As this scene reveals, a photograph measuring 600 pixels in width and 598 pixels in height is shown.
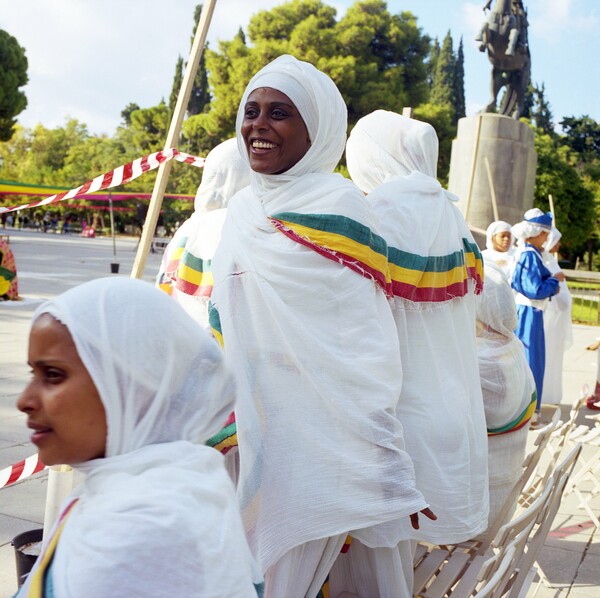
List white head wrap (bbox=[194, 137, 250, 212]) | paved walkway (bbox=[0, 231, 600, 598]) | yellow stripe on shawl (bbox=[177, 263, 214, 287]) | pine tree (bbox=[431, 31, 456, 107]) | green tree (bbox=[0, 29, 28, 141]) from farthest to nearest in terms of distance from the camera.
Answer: pine tree (bbox=[431, 31, 456, 107])
green tree (bbox=[0, 29, 28, 141])
white head wrap (bbox=[194, 137, 250, 212])
paved walkway (bbox=[0, 231, 600, 598])
yellow stripe on shawl (bbox=[177, 263, 214, 287])

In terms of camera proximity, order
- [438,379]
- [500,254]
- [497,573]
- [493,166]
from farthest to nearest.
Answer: [493,166] < [500,254] < [438,379] < [497,573]

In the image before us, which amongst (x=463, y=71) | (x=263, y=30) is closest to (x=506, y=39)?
(x=263, y=30)

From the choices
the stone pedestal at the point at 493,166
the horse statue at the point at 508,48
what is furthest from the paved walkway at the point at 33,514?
the horse statue at the point at 508,48

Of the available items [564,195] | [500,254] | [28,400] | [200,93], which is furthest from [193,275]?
[200,93]

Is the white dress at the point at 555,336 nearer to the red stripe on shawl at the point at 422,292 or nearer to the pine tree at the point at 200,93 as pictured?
the red stripe on shawl at the point at 422,292

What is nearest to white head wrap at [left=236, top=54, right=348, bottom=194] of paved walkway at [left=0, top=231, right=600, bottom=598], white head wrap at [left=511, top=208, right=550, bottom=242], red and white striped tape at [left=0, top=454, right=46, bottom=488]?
red and white striped tape at [left=0, top=454, right=46, bottom=488]

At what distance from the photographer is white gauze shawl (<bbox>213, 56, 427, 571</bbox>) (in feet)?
8.00

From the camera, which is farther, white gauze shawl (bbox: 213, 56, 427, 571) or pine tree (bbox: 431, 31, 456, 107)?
pine tree (bbox: 431, 31, 456, 107)

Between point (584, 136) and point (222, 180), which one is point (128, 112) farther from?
point (222, 180)

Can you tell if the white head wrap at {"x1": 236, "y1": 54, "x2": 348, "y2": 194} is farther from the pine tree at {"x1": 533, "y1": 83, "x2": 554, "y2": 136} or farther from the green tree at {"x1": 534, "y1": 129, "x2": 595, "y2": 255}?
the pine tree at {"x1": 533, "y1": 83, "x2": 554, "y2": 136}

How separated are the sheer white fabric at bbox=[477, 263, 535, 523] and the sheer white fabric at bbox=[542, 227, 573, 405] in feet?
14.4

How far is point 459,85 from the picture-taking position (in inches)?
2322

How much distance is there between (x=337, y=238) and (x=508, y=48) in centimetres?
1346

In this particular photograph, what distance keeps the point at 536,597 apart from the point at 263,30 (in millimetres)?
36604
